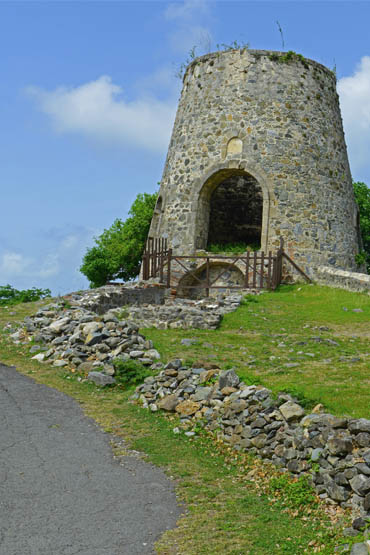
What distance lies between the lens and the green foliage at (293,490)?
6.68 meters

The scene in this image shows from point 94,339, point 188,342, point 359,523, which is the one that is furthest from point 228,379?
point 94,339

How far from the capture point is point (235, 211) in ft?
98.0

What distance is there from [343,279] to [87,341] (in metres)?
11.5

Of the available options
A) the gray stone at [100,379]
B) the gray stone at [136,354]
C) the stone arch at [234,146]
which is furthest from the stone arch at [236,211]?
the gray stone at [100,379]

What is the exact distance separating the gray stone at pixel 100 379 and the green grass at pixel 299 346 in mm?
1266

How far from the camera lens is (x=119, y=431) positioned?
29.4 feet

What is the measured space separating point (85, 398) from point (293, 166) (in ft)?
49.3

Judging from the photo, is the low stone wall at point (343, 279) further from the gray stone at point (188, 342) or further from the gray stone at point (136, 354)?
the gray stone at point (136, 354)

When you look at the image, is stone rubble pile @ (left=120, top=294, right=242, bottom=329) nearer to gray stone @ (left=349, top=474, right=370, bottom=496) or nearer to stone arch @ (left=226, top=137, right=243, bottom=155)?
stone arch @ (left=226, top=137, right=243, bottom=155)

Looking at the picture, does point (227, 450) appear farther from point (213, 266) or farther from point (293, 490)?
point (213, 266)

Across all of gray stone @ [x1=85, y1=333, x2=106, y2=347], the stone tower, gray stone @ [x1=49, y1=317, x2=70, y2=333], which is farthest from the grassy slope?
the stone tower

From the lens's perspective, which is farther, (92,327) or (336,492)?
(92,327)

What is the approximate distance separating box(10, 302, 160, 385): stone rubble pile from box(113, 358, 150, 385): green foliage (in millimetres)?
115

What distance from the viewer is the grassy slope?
6039mm
